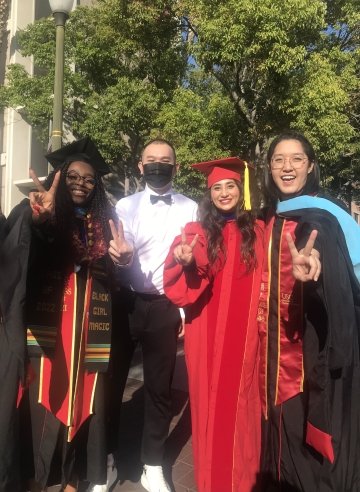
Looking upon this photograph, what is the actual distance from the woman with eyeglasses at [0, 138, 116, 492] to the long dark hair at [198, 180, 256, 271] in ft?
2.08

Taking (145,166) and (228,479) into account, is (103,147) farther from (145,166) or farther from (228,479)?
(228,479)

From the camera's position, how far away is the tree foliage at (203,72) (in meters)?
7.85

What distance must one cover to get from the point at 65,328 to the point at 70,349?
0.13 m

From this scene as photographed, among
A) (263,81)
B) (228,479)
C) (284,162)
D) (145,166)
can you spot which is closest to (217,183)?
(284,162)

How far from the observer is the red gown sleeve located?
8.59 ft

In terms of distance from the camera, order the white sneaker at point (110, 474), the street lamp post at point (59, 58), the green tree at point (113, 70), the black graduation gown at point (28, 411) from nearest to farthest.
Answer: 1. the black graduation gown at point (28, 411)
2. the white sneaker at point (110, 474)
3. the street lamp post at point (59, 58)
4. the green tree at point (113, 70)

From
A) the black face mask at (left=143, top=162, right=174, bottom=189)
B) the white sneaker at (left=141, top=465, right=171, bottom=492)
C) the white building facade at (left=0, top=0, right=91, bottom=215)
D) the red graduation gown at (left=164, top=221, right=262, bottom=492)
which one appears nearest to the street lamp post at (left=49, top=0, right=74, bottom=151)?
the black face mask at (left=143, top=162, right=174, bottom=189)

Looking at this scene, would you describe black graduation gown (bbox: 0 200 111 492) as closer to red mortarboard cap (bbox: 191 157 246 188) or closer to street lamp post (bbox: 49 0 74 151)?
red mortarboard cap (bbox: 191 157 246 188)

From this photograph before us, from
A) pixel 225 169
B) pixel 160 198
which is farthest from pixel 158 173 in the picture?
pixel 225 169

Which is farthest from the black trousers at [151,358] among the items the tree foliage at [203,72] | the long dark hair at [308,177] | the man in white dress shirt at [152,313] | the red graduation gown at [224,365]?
the tree foliage at [203,72]

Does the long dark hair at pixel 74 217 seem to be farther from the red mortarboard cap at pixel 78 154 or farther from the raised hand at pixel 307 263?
the raised hand at pixel 307 263

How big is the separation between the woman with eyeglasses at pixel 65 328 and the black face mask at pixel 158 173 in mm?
554

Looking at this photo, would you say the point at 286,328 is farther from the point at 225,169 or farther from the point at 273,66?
the point at 273,66

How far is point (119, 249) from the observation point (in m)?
2.60
